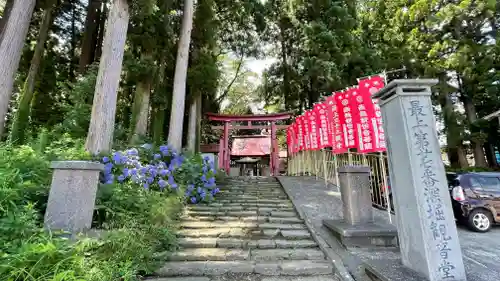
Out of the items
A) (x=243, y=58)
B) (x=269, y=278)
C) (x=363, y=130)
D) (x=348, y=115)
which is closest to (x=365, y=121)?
(x=363, y=130)

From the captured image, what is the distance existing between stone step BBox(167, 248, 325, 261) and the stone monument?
0.56 m

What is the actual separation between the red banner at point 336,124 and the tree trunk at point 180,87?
15.8 feet

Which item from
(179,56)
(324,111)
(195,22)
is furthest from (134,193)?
(195,22)

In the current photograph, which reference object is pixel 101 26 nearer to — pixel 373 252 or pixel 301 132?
pixel 301 132

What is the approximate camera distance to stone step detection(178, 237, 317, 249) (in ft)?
12.9

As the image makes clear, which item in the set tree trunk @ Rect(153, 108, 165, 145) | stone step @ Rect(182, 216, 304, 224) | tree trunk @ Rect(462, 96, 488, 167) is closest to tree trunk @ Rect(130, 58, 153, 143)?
tree trunk @ Rect(153, 108, 165, 145)

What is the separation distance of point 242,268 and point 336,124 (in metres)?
5.22

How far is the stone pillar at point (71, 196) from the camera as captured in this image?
2922 millimetres

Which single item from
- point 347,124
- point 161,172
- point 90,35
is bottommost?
point 161,172

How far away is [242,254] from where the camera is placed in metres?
3.64

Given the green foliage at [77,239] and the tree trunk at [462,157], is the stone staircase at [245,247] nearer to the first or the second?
the green foliage at [77,239]

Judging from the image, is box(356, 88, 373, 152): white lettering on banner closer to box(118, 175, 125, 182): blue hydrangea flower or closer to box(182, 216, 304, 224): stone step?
box(182, 216, 304, 224): stone step

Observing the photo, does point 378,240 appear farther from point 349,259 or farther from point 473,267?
point 473,267

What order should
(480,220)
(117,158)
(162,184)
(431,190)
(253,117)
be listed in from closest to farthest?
(431,190) → (117,158) → (162,184) → (480,220) → (253,117)
